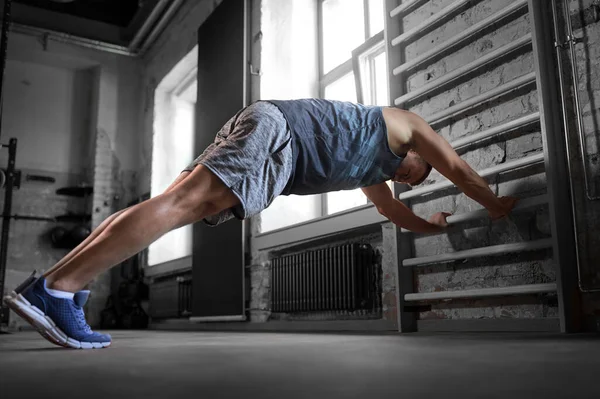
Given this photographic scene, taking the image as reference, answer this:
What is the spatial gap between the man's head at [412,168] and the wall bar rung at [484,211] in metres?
0.33

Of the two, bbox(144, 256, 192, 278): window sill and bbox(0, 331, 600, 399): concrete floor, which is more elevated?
bbox(144, 256, 192, 278): window sill

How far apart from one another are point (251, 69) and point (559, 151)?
321cm

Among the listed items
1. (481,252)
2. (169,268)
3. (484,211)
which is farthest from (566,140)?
(169,268)

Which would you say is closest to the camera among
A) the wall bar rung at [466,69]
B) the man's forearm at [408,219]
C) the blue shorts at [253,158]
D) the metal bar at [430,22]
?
the blue shorts at [253,158]

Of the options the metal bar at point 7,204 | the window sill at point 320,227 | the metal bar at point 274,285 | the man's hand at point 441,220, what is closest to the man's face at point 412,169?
the man's hand at point 441,220

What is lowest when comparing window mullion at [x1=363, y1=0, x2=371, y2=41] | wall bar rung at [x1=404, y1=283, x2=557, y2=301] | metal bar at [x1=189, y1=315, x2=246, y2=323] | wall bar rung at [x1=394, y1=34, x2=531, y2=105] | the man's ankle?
metal bar at [x1=189, y1=315, x2=246, y2=323]

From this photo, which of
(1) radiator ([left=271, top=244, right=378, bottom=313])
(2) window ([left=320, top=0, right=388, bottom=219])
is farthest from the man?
(2) window ([left=320, top=0, right=388, bottom=219])

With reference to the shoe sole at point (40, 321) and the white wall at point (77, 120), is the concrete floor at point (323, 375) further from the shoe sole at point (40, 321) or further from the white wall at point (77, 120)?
the white wall at point (77, 120)

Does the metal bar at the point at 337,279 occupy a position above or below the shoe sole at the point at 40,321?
above

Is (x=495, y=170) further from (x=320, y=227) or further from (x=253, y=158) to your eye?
(x=320, y=227)

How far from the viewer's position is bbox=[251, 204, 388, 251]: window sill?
11.7ft

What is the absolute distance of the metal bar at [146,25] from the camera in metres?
7.08

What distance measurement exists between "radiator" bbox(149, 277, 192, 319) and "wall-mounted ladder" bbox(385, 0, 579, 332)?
332 cm

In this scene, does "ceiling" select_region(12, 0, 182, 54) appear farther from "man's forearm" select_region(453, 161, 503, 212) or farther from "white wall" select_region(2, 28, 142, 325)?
"man's forearm" select_region(453, 161, 503, 212)
